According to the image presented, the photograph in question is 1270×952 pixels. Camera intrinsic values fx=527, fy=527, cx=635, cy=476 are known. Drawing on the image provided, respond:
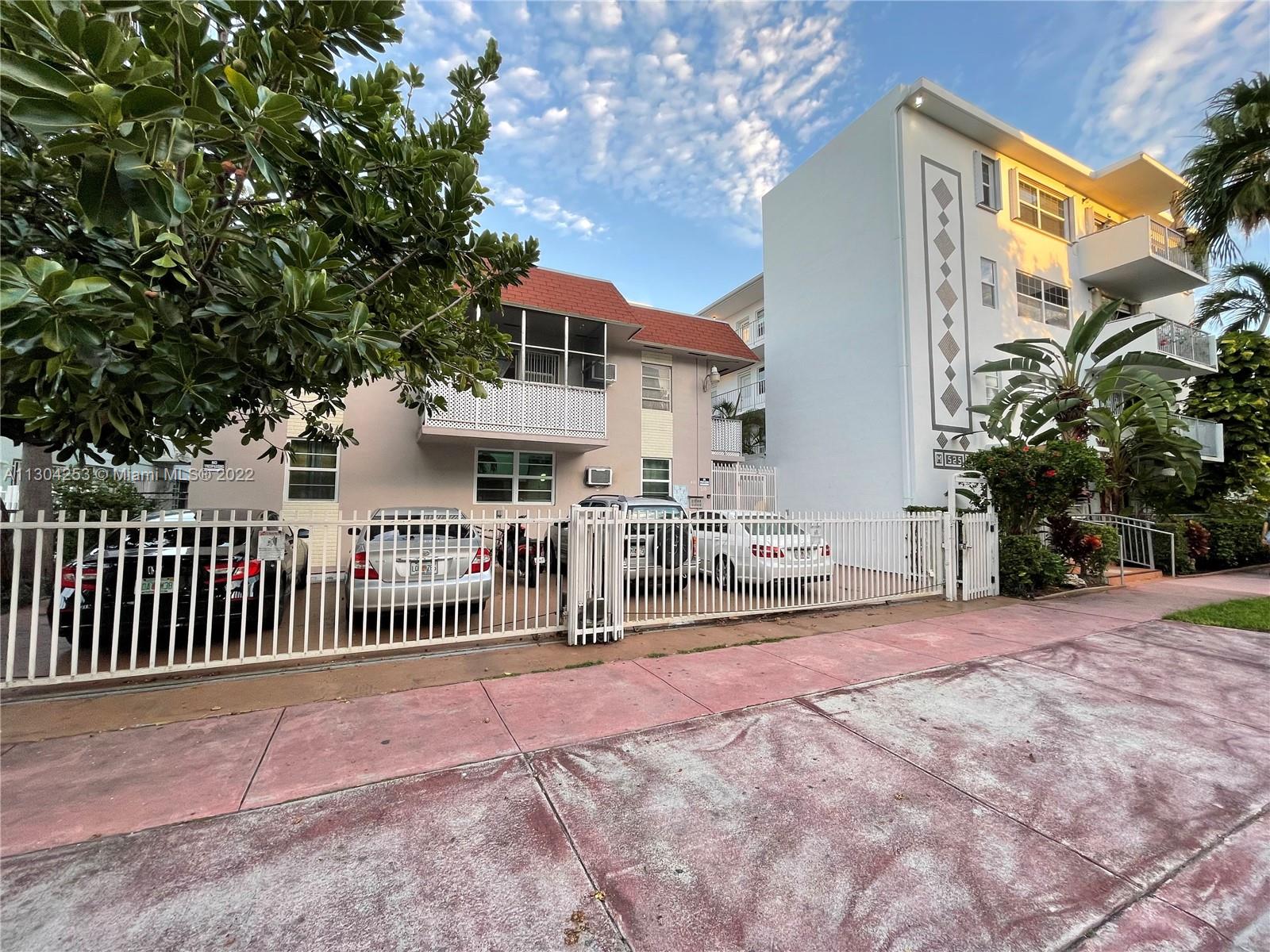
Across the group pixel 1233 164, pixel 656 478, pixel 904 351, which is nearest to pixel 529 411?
pixel 656 478

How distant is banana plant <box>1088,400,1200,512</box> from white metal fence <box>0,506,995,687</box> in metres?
6.46

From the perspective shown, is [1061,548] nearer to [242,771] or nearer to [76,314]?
[242,771]

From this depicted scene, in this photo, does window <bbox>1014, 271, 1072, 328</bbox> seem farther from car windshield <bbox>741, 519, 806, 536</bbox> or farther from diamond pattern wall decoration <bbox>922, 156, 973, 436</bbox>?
car windshield <bbox>741, 519, 806, 536</bbox>

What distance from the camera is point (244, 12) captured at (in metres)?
3.15

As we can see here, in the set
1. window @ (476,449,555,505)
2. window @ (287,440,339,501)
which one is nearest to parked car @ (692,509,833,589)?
window @ (476,449,555,505)

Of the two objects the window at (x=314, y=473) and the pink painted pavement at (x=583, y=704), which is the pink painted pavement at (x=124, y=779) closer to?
the pink painted pavement at (x=583, y=704)

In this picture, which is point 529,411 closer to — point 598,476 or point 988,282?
point 598,476

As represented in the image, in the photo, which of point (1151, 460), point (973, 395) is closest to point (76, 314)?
point (973, 395)

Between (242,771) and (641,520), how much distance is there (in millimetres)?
4648

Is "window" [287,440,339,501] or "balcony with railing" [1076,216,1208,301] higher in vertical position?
"balcony with railing" [1076,216,1208,301]

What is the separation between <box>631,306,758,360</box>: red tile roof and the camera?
616 inches

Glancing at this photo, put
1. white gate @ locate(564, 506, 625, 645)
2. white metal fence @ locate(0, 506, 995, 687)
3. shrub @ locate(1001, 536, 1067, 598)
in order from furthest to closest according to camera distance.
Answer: shrub @ locate(1001, 536, 1067, 598) < white gate @ locate(564, 506, 625, 645) < white metal fence @ locate(0, 506, 995, 687)

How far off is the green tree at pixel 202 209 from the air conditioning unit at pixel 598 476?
9688mm

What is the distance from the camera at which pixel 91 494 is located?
39.4ft
